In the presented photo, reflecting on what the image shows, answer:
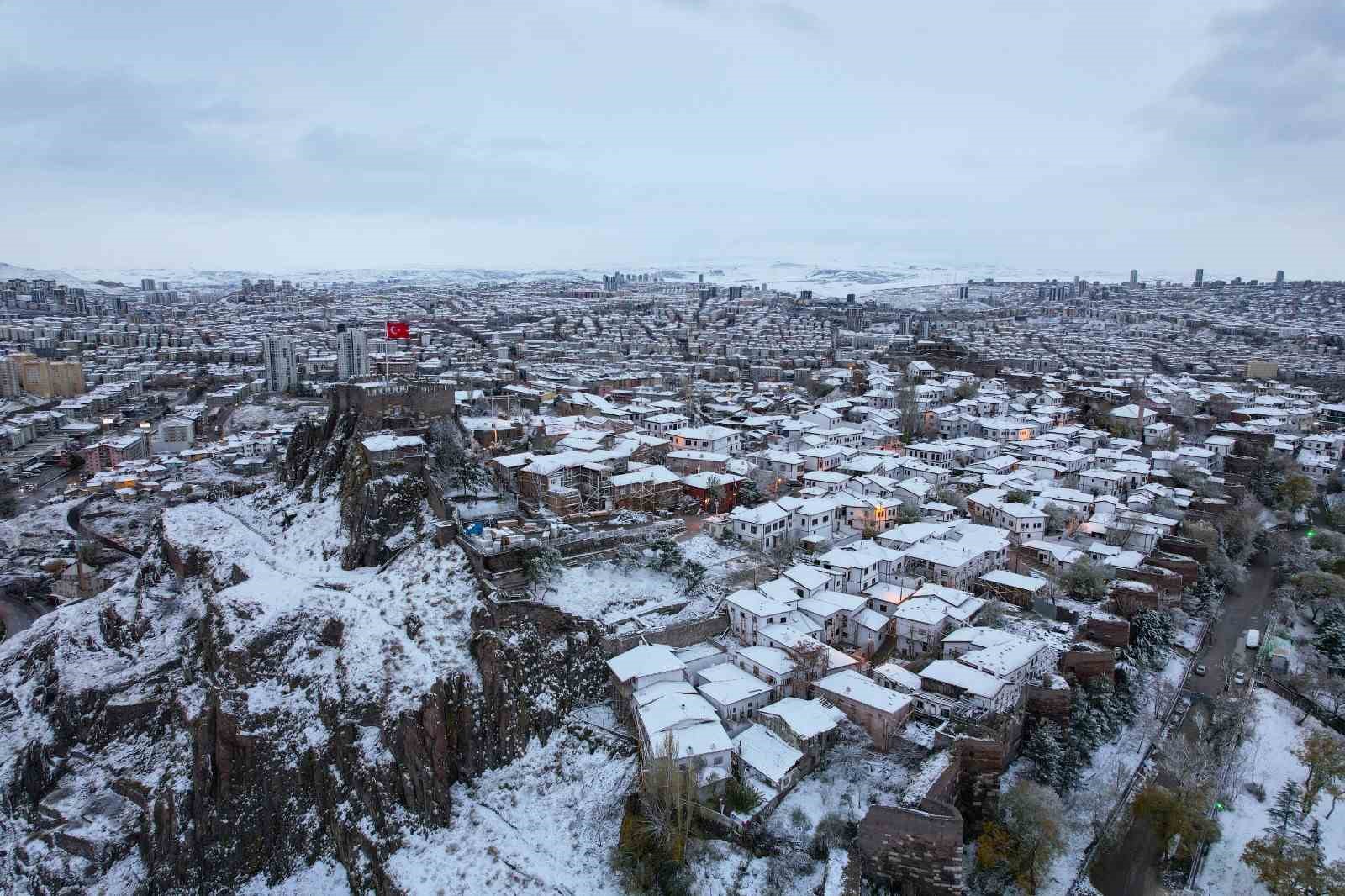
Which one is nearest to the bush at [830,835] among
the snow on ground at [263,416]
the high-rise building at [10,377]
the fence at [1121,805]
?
the fence at [1121,805]

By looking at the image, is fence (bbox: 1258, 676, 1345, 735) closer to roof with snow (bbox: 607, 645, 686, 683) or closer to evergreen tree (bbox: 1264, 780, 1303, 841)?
evergreen tree (bbox: 1264, 780, 1303, 841)

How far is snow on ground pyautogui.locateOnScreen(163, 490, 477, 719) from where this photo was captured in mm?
25359

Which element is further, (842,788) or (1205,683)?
(1205,683)

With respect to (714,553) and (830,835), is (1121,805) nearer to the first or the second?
(830,835)

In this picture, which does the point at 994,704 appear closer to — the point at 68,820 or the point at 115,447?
the point at 68,820

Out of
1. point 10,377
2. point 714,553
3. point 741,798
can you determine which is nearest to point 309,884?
point 741,798

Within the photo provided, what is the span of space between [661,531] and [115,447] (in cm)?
4767

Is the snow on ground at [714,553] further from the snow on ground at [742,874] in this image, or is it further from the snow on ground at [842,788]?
the snow on ground at [742,874]

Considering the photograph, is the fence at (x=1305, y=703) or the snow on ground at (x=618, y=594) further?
the snow on ground at (x=618, y=594)

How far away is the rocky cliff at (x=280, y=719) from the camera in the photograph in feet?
78.3

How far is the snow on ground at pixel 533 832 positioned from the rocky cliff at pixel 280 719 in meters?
0.54

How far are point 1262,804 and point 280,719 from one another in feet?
90.2

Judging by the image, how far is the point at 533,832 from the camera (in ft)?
70.8

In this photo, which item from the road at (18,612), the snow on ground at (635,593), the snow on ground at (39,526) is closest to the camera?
the snow on ground at (635,593)
